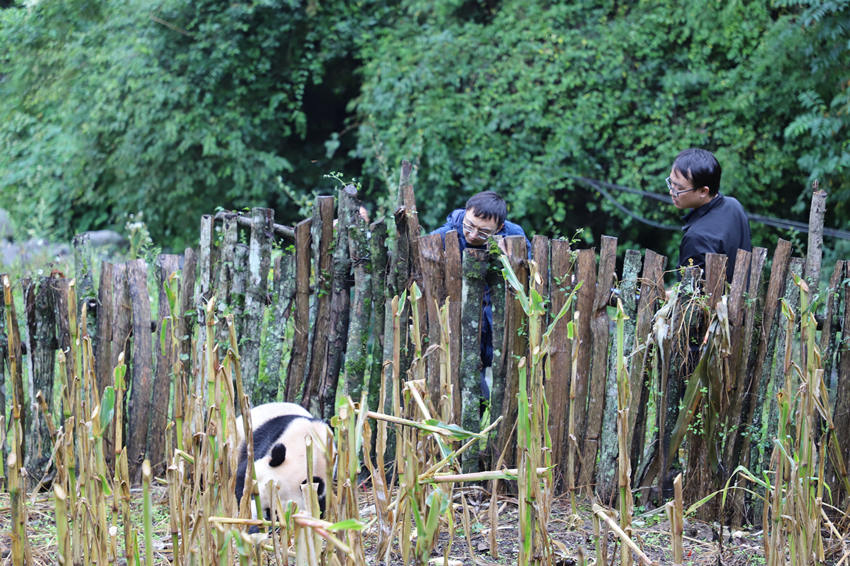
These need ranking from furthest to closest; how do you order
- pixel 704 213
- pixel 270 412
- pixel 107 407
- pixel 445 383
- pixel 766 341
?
pixel 704 213 < pixel 270 412 < pixel 766 341 < pixel 445 383 < pixel 107 407

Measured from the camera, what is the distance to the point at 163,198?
9.09m

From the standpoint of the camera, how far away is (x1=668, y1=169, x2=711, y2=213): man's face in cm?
325

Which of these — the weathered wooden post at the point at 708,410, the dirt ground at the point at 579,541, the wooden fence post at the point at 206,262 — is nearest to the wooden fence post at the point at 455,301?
the dirt ground at the point at 579,541

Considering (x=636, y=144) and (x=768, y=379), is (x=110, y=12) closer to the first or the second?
(x=636, y=144)

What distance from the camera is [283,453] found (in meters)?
2.80

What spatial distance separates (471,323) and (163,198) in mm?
6725

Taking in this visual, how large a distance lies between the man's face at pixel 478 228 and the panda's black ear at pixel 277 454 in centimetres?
122

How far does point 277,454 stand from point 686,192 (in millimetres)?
1874

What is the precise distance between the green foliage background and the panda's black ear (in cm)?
376

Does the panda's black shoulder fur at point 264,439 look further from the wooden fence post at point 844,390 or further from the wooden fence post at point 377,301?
the wooden fence post at point 844,390

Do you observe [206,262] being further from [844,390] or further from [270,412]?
[844,390]

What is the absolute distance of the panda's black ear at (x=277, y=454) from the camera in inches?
110

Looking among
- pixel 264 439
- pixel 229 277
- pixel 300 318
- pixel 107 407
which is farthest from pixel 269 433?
pixel 107 407

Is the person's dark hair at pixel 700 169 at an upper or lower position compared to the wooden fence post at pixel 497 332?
upper
